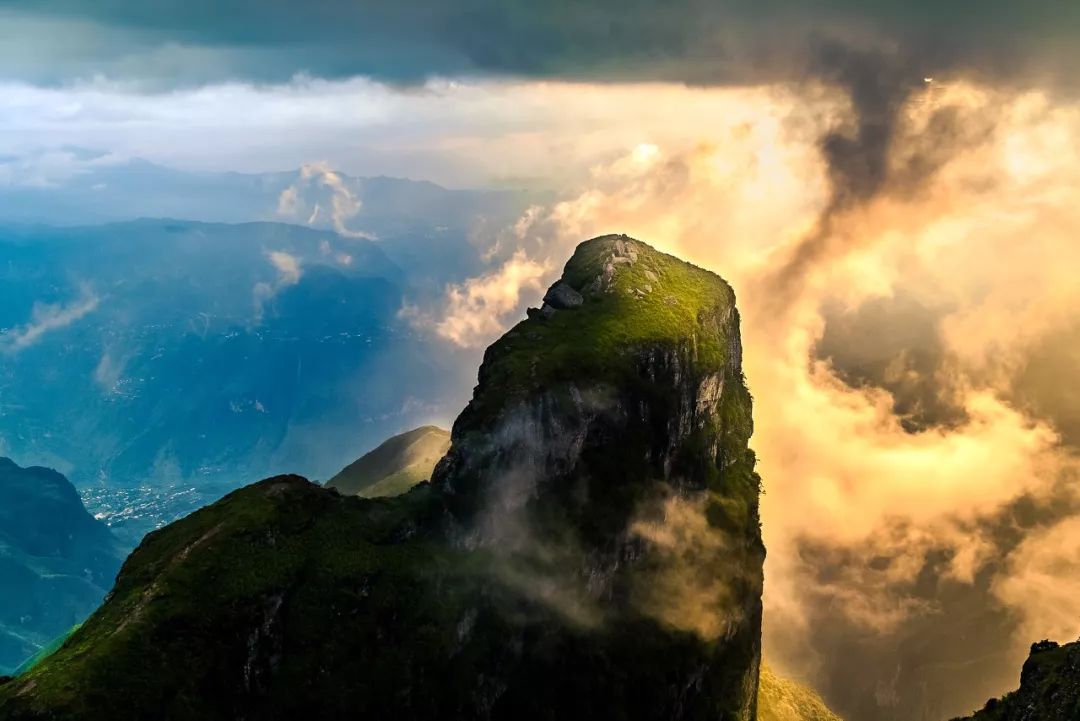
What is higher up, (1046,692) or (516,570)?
(516,570)

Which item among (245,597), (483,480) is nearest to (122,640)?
(245,597)

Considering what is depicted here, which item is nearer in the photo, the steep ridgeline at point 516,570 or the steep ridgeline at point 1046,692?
the steep ridgeline at point 516,570

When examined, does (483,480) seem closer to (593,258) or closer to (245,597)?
(245,597)

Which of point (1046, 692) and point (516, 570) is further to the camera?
point (516, 570)

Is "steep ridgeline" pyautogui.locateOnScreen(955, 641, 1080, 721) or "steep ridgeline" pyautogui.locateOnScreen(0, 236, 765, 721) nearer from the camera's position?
"steep ridgeline" pyautogui.locateOnScreen(0, 236, 765, 721)
